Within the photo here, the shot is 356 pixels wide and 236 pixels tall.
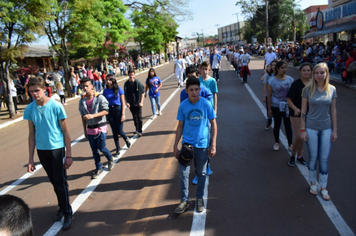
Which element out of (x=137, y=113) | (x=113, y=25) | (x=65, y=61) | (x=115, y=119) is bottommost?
(x=137, y=113)

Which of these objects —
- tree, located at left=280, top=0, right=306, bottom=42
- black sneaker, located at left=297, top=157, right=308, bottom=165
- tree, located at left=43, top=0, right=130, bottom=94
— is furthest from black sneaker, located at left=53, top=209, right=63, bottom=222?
tree, located at left=280, top=0, right=306, bottom=42

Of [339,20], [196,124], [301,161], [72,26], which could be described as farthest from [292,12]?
[196,124]

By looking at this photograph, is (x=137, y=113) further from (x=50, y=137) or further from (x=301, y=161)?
(x=301, y=161)

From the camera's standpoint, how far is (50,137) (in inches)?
143

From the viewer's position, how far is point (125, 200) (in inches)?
171

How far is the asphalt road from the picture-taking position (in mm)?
3549

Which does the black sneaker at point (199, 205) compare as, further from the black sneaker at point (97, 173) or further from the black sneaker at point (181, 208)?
the black sneaker at point (97, 173)

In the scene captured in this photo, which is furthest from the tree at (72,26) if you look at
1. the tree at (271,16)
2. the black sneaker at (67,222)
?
the tree at (271,16)

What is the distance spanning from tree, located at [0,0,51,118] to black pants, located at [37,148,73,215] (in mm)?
9237

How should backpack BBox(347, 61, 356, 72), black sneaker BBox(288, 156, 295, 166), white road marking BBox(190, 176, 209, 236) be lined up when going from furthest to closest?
backpack BBox(347, 61, 356, 72) < black sneaker BBox(288, 156, 295, 166) < white road marking BBox(190, 176, 209, 236)

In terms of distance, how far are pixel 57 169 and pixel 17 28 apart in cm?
1040

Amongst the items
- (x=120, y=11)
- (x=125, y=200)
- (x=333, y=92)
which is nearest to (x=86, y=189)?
(x=125, y=200)

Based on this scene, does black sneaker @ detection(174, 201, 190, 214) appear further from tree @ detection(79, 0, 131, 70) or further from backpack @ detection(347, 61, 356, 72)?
tree @ detection(79, 0, 131, 70)

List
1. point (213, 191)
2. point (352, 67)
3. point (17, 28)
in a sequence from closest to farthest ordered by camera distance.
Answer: point (213, 191) → point (17, 28) → point (352, 67)
